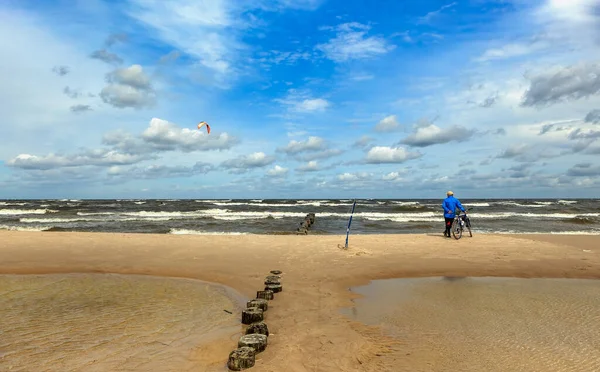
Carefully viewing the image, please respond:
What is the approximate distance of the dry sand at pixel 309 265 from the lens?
5406 millimetres

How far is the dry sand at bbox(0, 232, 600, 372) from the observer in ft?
17.7

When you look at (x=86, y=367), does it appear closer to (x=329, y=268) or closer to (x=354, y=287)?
(x=354, y=287)

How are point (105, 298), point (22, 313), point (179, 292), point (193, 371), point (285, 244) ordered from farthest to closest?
point (285, 244), point (179, 292), point (105, 298), point (22, 313), point (193, 371)

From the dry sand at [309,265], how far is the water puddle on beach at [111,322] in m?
0.55

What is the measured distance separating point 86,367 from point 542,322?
24.3ft

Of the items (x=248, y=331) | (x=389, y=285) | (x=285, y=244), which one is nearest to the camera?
(x=248, y=331)

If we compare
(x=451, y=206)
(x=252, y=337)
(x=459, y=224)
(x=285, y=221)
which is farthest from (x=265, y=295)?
(x=285, y=221)

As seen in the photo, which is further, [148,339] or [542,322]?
[542,322]

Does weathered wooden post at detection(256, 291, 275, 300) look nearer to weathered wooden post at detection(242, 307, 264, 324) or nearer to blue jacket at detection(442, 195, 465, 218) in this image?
weathered wooden post at detection(242, 307, 264, 324)

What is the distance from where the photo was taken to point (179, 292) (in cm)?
898

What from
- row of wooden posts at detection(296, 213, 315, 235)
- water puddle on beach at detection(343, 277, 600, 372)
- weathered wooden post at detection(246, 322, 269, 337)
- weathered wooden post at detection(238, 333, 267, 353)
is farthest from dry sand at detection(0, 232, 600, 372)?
row of wooden posts at detection(296, 213, 315, 235)

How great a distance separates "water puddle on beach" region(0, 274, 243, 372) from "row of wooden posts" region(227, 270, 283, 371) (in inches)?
12.6

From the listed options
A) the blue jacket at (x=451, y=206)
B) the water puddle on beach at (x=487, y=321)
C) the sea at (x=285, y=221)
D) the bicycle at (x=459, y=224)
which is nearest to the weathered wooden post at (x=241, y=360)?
the water puddle on beach at (x=487, y=321)

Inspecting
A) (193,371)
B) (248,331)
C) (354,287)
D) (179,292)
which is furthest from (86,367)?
(354,287)
